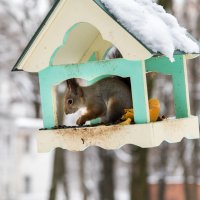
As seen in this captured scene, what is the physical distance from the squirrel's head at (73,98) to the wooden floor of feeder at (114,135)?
0.19 metres

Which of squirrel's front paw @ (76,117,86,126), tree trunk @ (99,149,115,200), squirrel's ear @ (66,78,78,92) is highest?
squirrel's ear @ (66,78,78,92)

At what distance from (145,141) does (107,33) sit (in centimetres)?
58

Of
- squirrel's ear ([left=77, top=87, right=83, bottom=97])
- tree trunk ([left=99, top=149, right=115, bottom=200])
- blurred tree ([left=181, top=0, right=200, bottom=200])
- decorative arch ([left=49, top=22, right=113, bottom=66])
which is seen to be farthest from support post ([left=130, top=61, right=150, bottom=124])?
tree trunk ([left=99, top=149, right=115, bottom=200])

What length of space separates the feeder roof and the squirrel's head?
0.72 feet

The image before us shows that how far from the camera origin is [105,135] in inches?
124

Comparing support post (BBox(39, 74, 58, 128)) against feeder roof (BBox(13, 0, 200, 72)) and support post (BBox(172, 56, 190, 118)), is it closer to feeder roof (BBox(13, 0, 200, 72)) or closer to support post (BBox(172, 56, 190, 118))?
feeder roof (BBox(13, 0, 200, 72))

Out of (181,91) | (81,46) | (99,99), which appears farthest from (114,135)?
(81,46)

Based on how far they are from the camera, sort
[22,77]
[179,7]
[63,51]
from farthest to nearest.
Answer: [22,77] < [179,7] < [63,51]

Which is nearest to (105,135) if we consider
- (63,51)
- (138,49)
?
(138,49)

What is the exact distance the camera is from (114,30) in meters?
3.10

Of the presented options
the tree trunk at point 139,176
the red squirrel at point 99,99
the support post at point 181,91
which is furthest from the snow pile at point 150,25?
the tree trunk at point 139,176

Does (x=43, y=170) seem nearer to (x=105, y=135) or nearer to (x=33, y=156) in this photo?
(x=33, y=156)

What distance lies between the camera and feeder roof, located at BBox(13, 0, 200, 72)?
302cm

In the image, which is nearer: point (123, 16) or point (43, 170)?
point (123, 16)
